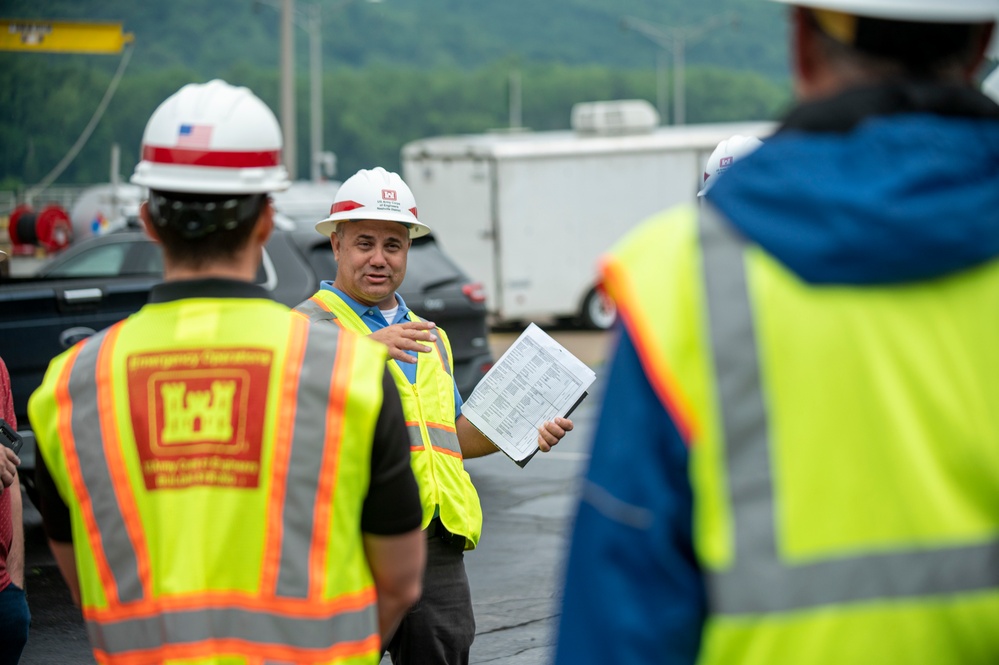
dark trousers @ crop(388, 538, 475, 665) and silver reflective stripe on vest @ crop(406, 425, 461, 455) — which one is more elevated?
silver reflective stripe on vest @ crop(406, 425, 461, 455)

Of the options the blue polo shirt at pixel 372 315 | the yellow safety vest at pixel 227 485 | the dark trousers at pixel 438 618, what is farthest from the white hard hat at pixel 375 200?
the yellow safety vest at pixel 227 485

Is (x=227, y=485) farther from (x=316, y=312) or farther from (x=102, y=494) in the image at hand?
(x=316, y=312)

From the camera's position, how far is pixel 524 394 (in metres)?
4.60

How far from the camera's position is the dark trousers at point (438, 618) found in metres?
4.29

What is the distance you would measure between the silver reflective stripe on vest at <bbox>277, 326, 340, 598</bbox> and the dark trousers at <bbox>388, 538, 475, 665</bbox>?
196 cm

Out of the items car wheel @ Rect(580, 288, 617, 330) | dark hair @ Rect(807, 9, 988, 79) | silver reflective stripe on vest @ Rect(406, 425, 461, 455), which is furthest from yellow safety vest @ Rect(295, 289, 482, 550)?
car wheel @ Rect(580, 288, 617, 330)

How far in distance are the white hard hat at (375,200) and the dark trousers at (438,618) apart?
3.55 ft

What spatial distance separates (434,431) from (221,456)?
1.99 meters

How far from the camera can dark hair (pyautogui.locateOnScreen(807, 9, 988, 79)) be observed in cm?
181

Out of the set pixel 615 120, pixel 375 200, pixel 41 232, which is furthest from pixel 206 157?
pixel 41 232

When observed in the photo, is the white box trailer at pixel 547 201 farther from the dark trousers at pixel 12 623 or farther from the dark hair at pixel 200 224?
the dark hair at pixel 200 224

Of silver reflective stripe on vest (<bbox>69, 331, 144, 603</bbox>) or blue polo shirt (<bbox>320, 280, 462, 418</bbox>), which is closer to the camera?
silver reflective stripe on vest (<bbox>69, 331, 144, 603</bbox>)

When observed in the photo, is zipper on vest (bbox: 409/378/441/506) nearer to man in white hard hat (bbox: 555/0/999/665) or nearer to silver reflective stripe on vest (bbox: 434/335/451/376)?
silver reflective stripe on vest (bbox: 434/335/451/376)

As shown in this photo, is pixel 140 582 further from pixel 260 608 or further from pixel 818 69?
pixel 818 69
